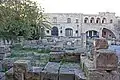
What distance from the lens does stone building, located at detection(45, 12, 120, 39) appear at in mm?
58250

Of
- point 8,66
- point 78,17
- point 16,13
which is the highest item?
point 78,17

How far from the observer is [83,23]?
59.2 metres

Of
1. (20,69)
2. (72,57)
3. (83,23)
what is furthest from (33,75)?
(83,23)

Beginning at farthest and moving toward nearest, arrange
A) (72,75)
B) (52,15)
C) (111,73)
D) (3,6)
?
(52,15) → (3,6) → (72,75) → (111,73)

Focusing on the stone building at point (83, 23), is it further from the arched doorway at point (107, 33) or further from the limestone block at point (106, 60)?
the limestone block at point (106, 60)

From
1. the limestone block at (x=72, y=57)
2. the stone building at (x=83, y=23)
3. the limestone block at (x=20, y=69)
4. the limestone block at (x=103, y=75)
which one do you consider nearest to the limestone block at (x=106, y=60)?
the limestone block at (x=103, y=75)

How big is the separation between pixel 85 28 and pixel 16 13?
51546 mm

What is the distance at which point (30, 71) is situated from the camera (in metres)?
6.11

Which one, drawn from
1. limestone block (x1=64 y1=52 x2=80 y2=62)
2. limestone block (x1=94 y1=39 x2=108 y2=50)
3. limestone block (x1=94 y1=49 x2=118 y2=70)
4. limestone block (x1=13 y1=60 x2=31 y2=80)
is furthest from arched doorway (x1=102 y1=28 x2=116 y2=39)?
limestone block (x1=94 y1=49 x2=118 y2=70)

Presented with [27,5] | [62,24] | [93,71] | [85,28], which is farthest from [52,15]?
[93,71]

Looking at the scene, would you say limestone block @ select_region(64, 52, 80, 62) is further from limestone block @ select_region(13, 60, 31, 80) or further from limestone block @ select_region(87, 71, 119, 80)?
limestone block @ select_region(87, 71, 119, 80)

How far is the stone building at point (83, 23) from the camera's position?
58250mm

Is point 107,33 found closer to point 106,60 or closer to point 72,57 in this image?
point 72,57

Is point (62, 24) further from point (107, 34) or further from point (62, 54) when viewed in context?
point (62, 54)
